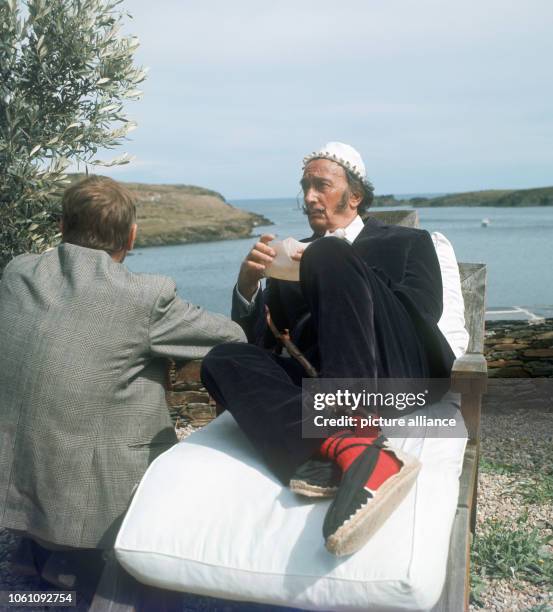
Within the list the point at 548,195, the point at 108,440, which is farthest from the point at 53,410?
the point at 548,195

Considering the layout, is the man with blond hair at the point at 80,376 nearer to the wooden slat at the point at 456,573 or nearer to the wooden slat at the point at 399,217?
the wooden slat at the point at 456,573

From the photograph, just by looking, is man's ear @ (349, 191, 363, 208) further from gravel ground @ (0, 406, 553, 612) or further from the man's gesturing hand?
gravel ground @ (0, 406, 553, 612)

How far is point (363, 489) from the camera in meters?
2.15

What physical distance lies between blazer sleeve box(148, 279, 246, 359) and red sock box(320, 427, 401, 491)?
24.9 inches

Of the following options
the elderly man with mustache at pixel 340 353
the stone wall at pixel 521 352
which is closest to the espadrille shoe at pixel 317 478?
the elderly man with mustache at pixel 340 353

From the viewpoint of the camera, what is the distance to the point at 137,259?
41.6ft

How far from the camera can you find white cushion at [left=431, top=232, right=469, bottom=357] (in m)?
3.43

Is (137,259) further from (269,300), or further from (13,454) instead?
(13,454)

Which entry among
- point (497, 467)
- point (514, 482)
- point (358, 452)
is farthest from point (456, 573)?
point (497, 467)

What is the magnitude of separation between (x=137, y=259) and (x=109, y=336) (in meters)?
10.1

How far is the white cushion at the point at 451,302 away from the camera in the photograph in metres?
3.43

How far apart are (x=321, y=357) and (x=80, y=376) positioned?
2.50 ft

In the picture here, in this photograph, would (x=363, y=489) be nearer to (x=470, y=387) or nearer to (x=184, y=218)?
(x=470, y=387)

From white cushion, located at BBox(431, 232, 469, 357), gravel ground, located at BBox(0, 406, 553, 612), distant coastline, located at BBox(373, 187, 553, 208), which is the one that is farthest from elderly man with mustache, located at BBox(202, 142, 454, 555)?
distant coastline, located at BBox(373, 187, 553, 208)
